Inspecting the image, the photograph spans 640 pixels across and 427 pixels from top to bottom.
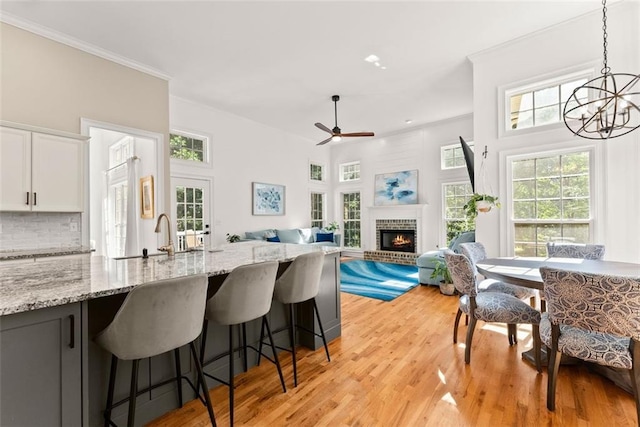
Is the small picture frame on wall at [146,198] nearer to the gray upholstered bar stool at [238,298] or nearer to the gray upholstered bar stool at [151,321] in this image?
the gray upholstered bar stool at [238,298]

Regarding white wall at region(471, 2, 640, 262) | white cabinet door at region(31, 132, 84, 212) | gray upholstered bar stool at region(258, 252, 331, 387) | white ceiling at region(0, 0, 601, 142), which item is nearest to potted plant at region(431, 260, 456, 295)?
white wall at region(471, 2, 640, 262)

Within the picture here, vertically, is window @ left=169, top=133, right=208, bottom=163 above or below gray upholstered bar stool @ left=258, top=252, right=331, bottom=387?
above

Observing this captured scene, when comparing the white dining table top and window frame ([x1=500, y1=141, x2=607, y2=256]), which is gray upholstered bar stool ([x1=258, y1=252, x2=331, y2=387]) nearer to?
the white dining table top

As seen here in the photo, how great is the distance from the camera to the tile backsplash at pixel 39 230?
304cm

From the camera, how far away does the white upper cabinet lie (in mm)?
2846

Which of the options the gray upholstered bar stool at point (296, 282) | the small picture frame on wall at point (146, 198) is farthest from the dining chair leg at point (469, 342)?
the small picture frame on wall at point (146, 198)

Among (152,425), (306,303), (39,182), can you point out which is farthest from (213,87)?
(152,425)

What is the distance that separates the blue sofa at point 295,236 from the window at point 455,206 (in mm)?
2736

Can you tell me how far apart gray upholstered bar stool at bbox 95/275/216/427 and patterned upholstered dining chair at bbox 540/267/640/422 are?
6.73 ft

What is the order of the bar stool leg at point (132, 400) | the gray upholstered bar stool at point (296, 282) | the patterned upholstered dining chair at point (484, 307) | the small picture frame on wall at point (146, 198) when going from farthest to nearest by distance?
the small picture frame on wall at point (146, 198)
the patterned upholstered dining chair at point (484, 307)
the gray upholstered bar stool at point (296, 282)
the bar stool leg at point (132, 400)

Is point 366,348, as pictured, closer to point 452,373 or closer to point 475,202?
point 452,373

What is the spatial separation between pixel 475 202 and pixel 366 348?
2.22 m

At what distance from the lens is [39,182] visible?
3.03 metres

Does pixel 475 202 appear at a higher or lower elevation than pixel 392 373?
higher
